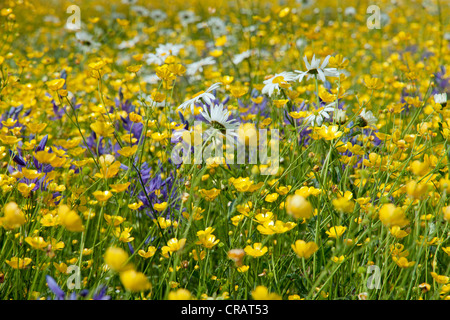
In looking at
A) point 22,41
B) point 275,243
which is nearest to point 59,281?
point 275,243

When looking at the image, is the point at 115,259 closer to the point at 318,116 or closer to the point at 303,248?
the point at 303,248

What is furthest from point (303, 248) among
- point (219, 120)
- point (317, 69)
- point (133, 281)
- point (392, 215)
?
Result: point (317, 69)

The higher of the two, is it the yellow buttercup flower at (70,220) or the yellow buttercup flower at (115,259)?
the yellow buttercup flower at (70,220)

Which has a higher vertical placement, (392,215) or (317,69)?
(317,69)

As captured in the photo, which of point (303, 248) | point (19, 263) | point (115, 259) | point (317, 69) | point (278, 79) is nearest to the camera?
point (115, 259)

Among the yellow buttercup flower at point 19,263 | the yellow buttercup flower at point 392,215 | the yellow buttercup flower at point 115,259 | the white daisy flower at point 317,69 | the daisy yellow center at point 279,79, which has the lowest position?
the yellow buttercup flower at point 115,259

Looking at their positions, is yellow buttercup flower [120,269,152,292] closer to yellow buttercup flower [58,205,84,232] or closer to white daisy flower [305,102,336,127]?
yellow buttercup flower [58,205,84,232]

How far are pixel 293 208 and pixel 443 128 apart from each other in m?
0.65

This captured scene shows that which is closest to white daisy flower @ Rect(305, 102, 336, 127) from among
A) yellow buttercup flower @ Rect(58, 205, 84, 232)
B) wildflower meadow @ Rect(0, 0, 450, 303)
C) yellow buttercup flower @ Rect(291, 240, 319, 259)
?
wildflower meadow @ Rect(0, 0, 450, 303)

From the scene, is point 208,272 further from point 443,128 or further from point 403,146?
point 443,128

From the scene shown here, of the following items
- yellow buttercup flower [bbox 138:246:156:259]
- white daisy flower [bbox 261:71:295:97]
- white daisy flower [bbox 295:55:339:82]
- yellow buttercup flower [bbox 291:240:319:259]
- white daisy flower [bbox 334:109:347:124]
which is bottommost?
yellow buttercup flower [bbox 291:240:319:259]

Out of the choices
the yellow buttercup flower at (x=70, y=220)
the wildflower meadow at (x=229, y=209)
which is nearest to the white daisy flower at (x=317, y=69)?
the wildflower meadow at (x=229, y=209)

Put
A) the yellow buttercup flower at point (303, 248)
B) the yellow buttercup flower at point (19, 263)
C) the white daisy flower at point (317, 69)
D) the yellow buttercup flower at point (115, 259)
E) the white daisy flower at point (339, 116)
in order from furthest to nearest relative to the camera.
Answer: the white daisy flower at point (317, 69)
the white daisy flower at point (339, 116)
the yellow buttercup flower at point (19, 263)
the yellow buttercup flower at point (303, 248)
the yellow buttercup flower at point (115, 259)

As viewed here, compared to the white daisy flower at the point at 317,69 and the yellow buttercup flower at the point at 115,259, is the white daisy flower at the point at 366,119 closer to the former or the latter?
the white daisy flower at the point at 317,69
